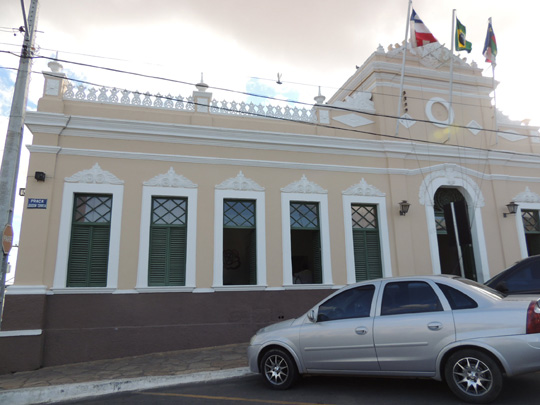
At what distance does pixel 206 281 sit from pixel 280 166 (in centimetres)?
355

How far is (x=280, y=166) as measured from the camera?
11.0m

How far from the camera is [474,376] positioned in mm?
4879

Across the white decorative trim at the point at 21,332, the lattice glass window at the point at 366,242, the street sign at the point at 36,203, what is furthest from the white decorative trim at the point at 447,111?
the white decorative trim at the point at 21,332

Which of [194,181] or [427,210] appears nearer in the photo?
[194,181]

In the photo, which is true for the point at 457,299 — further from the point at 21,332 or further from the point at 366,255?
the point at 21,332

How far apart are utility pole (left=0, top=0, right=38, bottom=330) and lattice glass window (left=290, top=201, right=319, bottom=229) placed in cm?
632

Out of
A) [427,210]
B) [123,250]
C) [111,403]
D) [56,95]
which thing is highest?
[56,95]

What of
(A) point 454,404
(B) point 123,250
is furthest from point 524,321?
(B) point 123,250

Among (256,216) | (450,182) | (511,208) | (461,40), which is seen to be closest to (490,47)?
(461,40)

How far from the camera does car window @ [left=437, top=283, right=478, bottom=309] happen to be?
517 centimetres

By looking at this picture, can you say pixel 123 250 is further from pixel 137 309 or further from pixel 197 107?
pixel 197 107

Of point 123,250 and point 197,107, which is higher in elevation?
point 197,107

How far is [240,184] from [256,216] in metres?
0.92

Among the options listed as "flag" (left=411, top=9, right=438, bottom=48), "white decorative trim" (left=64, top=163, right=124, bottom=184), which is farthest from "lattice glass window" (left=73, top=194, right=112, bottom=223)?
"flag" (left=411, top=9, right=438, bottom=48)
